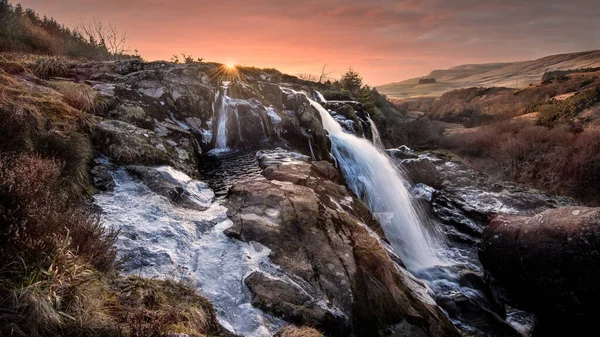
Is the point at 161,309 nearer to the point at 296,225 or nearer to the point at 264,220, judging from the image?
the point at 264,220

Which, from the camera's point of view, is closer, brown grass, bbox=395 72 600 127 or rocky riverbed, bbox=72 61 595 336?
rocky riverbed, bbox=72 61 595 336

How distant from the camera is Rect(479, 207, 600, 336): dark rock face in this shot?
721 cm

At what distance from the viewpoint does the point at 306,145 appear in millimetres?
14109

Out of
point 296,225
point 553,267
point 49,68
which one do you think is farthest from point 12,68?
point 553,267

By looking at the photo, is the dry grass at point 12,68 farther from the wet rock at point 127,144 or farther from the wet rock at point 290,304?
the wet rock at point 290,304

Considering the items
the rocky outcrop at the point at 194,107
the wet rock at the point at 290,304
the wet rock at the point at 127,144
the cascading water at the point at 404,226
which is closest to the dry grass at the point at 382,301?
the wet rock at the point at 290,304

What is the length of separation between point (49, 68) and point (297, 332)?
13.5 m

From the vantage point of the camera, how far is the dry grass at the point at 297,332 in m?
3.92

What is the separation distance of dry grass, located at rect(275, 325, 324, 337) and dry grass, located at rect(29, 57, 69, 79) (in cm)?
1280

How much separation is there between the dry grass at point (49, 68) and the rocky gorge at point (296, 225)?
735 mm

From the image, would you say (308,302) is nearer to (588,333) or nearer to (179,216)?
(179,216)

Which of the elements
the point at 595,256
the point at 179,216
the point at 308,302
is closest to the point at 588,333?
the point at 595,256

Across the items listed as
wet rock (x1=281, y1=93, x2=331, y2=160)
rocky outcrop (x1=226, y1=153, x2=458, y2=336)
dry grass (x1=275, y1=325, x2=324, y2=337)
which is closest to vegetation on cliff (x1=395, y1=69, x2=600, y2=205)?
wet rock (x1=281, y1=93, x2=331, y2=160)

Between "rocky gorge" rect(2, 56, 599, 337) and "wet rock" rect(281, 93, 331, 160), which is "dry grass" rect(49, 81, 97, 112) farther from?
"wet rock" rect(281, 93, 331, 160)
